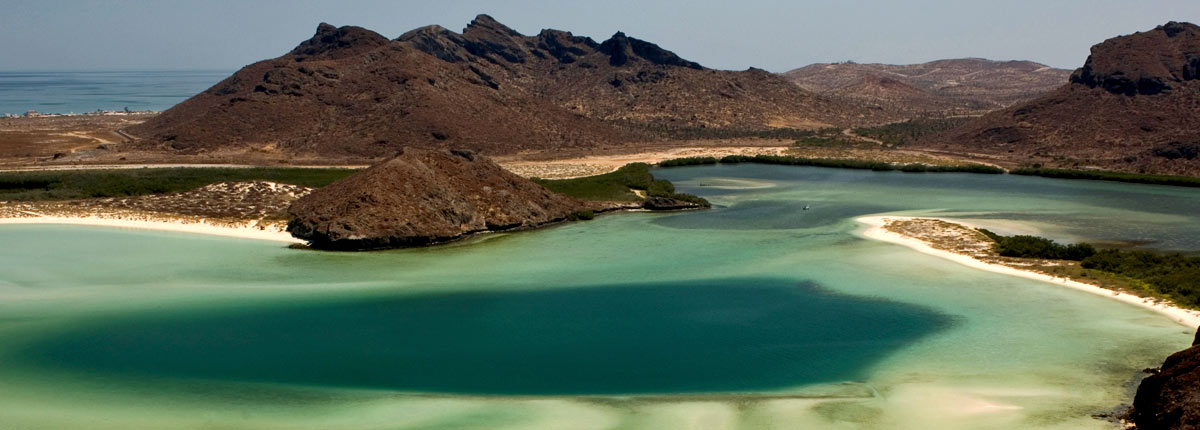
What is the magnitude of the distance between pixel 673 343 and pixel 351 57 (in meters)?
82.2

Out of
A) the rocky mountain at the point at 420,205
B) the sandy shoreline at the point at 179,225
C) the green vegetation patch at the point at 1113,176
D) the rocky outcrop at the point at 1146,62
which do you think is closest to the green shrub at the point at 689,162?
the green vegetation patch at the point at 1113,176

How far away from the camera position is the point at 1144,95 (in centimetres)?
8562

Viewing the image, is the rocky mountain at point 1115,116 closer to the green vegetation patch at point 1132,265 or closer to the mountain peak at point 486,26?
the green vegetation patch at point 1132,265

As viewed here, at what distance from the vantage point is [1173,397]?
1741 cm

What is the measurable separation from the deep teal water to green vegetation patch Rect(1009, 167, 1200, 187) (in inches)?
1728

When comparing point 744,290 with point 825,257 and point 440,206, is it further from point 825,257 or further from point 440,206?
point 440,206

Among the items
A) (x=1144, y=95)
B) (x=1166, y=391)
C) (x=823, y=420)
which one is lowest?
(x=823, y=420)

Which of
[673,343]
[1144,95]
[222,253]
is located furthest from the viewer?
[1144,95]

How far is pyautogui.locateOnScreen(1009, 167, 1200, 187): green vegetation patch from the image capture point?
6134 cm

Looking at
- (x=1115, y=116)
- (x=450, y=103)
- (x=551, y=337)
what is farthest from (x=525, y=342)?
(x=1115, y=116)

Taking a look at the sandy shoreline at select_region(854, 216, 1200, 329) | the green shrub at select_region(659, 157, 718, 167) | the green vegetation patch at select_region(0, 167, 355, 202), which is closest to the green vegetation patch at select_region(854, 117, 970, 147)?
the green shrub at select_region(659, 157, 718, 167)

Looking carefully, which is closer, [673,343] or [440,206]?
[673,343]

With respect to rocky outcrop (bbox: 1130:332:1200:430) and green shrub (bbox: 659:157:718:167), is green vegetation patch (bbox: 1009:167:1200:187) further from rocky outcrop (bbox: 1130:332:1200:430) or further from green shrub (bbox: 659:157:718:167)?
rocky outcrop (bbox: 1130:332:1200:430)

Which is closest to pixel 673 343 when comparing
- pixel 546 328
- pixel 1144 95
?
pixel 546 328
